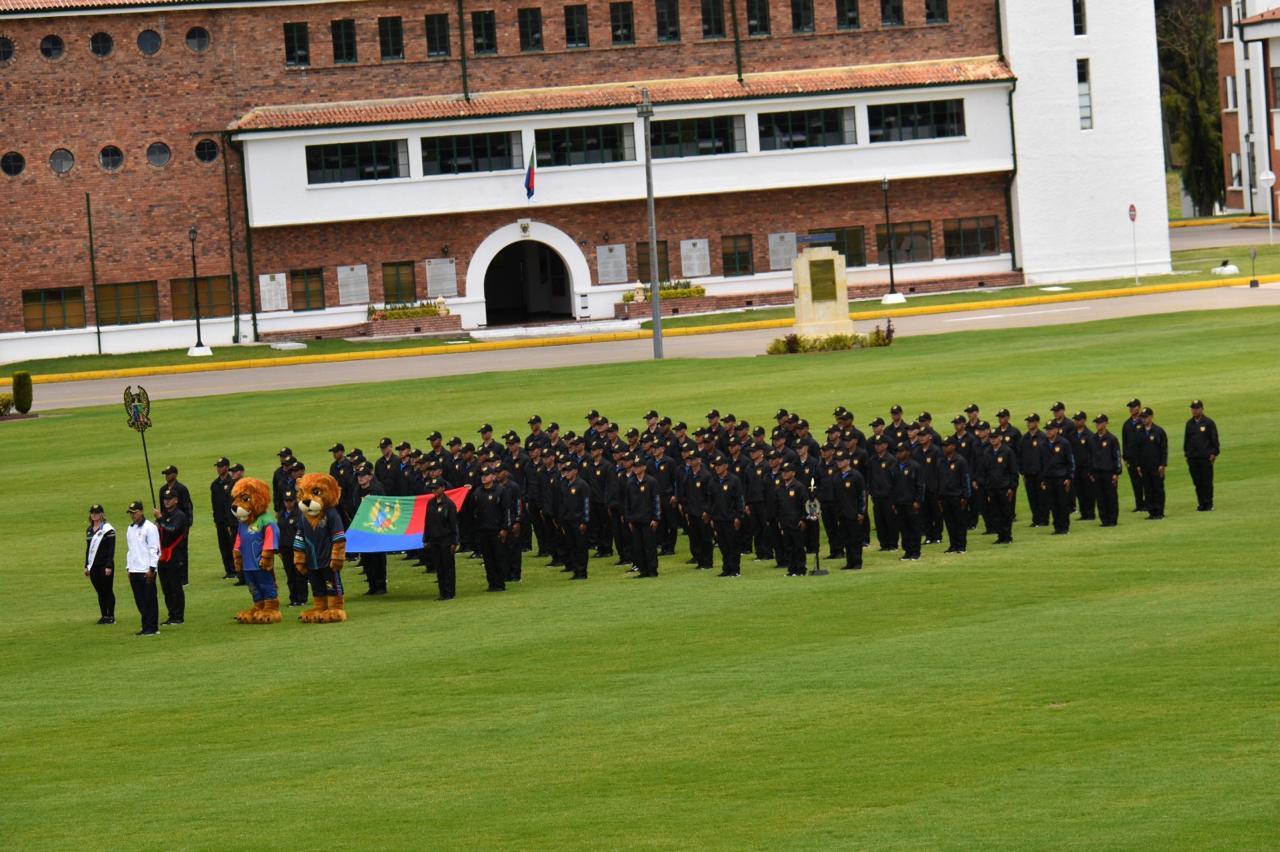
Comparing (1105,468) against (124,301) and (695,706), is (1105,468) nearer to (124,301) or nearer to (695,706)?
(695,706)

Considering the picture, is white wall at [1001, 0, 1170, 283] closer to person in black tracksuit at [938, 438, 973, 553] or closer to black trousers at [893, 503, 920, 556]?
person in black tracksuit at [938, 438, 973, 553]

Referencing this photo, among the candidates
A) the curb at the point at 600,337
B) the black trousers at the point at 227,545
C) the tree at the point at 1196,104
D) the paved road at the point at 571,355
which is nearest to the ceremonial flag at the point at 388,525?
the black trousers at the point at 227,545

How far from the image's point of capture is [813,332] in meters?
53.9

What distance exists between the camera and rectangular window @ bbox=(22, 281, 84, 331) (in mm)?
68625

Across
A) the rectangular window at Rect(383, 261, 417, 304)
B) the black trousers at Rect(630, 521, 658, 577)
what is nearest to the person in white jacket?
the black trousers at Rect(630, 521, 658, 577)

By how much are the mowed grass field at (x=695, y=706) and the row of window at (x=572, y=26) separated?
139 ft

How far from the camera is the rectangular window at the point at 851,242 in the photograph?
72062 millimetres

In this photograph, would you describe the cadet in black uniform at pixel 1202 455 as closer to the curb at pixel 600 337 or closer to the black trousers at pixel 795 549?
the black trousers at pixel 795 549

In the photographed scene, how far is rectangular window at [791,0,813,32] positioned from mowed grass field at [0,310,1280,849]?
4422cm

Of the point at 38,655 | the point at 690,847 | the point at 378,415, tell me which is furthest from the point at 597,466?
the point at 378,415

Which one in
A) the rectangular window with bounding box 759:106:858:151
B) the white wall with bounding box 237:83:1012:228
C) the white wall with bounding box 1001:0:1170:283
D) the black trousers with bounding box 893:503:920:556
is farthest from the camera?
the white wall with bounding box 1001:0:1170:283

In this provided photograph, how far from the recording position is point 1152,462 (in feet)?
89.5

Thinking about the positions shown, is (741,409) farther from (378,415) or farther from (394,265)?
(394,265)

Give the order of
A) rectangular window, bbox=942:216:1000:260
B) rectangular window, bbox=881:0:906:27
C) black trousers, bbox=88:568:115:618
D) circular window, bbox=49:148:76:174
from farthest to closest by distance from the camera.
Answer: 1. rectangular window, bbox=942:216:1000:260
2. rectangular window, bbox=881:0:906:27
3. circular window, bbox=49:148:76:174
4. black trousers, bbox=88:568:115:618
